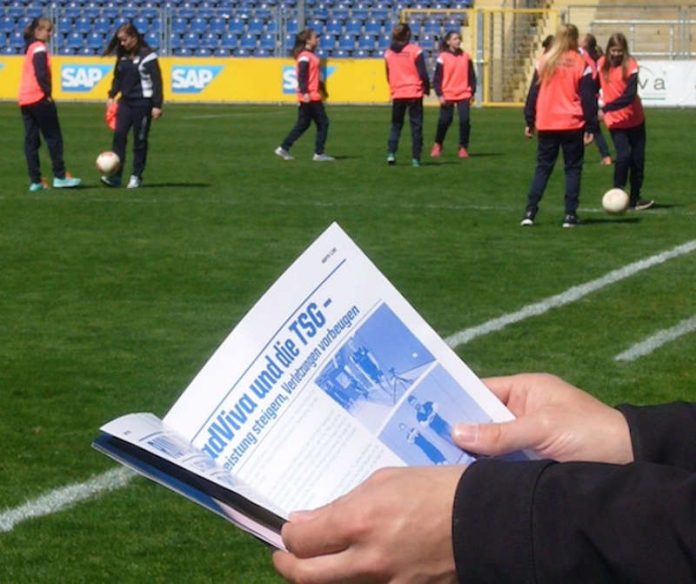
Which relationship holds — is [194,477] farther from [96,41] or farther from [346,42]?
[96,41]

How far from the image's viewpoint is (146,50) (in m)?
18.3

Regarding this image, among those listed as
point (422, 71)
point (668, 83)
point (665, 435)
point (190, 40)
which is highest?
point (665, 435)

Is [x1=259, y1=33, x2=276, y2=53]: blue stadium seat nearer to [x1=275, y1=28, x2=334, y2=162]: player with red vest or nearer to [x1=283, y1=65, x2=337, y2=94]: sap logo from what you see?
[x1=283, y1=65, x2=337, y2=94]: sap logo

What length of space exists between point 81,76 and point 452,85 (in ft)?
62.0

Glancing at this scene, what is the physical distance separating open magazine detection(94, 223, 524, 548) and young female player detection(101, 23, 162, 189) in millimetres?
16110

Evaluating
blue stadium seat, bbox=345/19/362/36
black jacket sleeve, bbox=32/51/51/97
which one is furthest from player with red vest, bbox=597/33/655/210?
blue stadium seat, bbox=345/19/362/36

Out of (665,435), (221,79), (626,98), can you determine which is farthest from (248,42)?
(665,435)

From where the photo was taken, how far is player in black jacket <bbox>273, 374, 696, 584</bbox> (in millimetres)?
1712

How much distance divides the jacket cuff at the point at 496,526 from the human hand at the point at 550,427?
1.16 ft

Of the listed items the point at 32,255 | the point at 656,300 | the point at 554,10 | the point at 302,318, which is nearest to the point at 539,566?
the point at 302,318

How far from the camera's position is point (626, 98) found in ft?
51.1

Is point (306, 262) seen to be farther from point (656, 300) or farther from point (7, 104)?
point (7, 104)

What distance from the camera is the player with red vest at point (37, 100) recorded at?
17.4m

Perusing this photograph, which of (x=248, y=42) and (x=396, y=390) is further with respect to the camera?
(x=248, y=42)
